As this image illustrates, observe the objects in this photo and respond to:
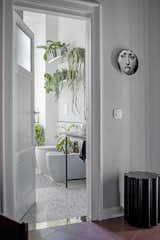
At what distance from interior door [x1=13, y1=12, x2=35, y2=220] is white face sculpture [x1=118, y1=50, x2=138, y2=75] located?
→ 112cm

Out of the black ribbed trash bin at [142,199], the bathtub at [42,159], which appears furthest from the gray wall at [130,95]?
the bathtub at [42,159]

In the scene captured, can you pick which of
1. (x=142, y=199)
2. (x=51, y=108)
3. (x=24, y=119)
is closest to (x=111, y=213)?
(x=142, y=199)

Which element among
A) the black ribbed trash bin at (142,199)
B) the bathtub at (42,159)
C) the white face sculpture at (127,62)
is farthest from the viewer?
the bathtub at (42,159)

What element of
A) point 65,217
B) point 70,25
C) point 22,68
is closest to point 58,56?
point 70,25

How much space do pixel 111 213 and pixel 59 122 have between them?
3.75 metres

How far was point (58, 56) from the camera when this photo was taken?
608 cm

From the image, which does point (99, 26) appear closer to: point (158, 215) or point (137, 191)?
point (137, 191)

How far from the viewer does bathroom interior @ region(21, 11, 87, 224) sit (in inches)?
150

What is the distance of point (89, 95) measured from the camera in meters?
3.10

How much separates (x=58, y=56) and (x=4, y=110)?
12.0 feet

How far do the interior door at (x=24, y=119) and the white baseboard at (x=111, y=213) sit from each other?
91 centimetres

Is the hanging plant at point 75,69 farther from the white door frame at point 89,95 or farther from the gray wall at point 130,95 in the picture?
the white door frame at point 89,95

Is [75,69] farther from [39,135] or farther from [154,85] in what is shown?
[154,85]

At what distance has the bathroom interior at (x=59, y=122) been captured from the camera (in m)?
3.80
